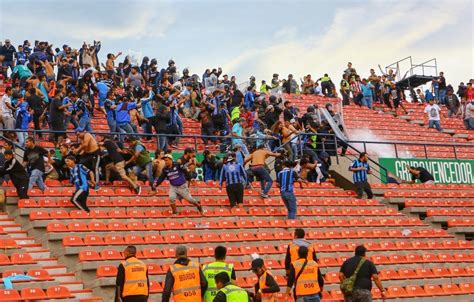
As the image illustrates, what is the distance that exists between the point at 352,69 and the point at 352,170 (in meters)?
14.4

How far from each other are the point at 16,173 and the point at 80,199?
1263 millimetres

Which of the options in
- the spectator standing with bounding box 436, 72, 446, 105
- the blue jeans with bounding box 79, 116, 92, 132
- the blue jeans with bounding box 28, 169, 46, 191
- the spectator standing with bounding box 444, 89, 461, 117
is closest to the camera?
the blue jeans with bounding box 28, 169, 46, 191

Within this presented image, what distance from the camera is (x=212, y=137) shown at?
2162cm

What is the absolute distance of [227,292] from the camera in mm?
10234

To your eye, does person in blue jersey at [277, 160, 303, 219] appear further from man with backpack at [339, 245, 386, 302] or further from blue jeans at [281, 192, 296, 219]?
man with backpack at [339, 245, 386, 302]

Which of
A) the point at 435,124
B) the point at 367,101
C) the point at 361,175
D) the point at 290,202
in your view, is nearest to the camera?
the point at 290,202

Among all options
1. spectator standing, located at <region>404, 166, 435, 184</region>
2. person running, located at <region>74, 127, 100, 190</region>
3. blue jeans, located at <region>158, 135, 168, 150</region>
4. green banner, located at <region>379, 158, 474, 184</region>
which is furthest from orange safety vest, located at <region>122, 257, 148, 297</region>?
spectator standing, located at <region>404, 166, 435, 184</region>

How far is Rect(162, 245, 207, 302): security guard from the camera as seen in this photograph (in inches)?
425

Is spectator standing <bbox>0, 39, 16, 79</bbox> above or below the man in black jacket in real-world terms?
above

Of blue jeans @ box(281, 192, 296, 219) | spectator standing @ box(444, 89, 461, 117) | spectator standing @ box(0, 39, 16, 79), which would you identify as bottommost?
blue jeans @ box(281, 192, 296, 219)

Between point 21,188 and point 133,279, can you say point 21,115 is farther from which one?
point 133,279

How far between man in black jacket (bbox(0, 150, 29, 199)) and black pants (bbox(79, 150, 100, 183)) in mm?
1610

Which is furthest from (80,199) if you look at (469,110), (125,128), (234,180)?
(469,110)

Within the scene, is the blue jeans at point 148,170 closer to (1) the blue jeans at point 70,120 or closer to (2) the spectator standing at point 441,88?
(1) the blue jeans at point 70,120
